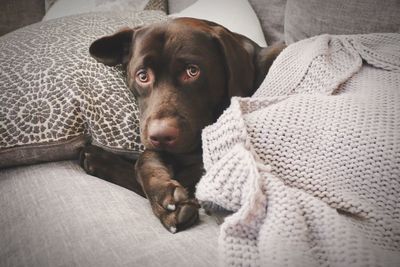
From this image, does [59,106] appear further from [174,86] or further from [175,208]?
[175,208]

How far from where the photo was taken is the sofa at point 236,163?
0.62 meters

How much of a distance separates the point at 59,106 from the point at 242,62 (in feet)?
2.02

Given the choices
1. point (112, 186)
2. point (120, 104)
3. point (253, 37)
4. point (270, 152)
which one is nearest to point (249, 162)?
point (270, 152)

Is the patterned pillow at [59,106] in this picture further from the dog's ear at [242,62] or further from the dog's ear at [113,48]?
the dog's ear at [242,62]

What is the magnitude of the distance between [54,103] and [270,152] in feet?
2.25

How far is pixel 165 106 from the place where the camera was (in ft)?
3.62

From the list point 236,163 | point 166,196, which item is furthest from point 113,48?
point 236,163

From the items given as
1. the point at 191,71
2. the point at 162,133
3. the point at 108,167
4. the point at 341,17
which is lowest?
the point at 108,167

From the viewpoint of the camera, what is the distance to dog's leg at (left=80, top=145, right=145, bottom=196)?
1.07 m

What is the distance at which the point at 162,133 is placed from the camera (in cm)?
102

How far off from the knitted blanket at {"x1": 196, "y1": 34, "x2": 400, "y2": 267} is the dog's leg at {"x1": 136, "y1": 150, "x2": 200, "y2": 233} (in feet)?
0.20

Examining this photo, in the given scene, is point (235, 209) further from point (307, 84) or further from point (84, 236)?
point (307, 84)

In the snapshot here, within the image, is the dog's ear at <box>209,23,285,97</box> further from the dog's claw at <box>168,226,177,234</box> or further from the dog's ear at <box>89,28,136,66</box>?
the dog's claw at <box>168,226,177,234</box>

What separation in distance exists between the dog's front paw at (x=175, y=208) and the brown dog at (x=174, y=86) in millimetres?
49
